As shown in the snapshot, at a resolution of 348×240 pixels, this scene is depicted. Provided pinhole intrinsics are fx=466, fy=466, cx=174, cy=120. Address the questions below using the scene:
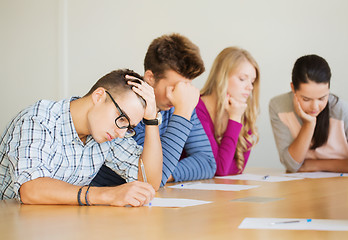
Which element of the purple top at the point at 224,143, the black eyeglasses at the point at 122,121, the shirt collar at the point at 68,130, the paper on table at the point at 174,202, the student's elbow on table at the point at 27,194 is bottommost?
the purple top at the point at 224,143

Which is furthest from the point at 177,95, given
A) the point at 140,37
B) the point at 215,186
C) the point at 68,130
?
the point at 140,37

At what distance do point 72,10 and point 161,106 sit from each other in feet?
8.78

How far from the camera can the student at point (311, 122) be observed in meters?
2.45

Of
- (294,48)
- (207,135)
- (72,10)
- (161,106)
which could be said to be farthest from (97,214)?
(72,10)

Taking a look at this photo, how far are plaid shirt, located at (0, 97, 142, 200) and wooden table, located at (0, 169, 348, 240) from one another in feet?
0.35

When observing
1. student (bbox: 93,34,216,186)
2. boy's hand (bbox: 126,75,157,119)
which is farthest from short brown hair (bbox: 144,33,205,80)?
boy's hand (bbox: 126,75,157,119)

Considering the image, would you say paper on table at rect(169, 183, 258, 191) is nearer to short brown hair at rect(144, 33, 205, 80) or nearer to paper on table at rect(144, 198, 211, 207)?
paper on table at rect(144, 198, 211, 207)

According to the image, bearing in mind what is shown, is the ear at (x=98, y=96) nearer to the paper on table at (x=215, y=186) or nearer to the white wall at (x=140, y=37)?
the paper on table at (x=215, y=186)

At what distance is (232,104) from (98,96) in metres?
1.18

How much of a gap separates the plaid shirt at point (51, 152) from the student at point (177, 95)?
Answer: 0.82 feet

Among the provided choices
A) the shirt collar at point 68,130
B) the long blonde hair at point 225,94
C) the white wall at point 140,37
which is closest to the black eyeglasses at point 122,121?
the shirt collar at point 68,130

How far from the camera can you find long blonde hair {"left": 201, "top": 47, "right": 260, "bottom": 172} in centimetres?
250

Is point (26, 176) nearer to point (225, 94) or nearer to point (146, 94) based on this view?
point (146, 94)

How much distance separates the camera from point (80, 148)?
143 centimetres
